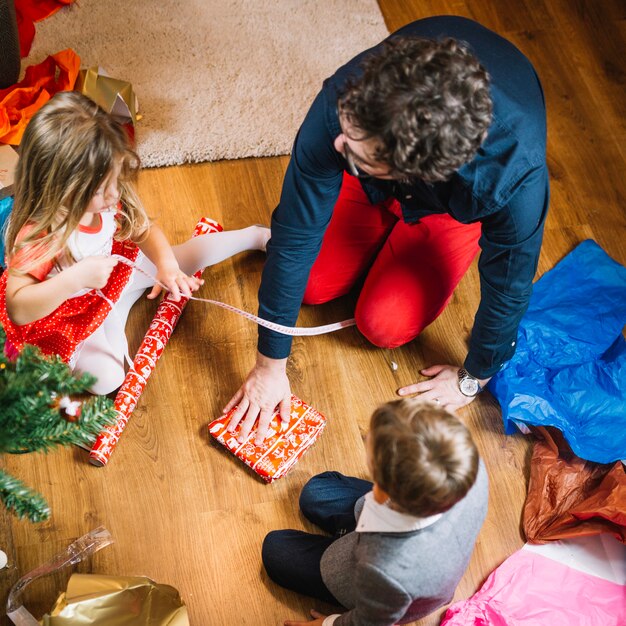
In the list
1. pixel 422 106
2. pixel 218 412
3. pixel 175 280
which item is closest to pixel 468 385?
pixel 218 412

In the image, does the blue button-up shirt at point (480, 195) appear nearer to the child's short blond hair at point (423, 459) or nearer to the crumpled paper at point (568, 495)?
the crumpled paper at point (568, 495)

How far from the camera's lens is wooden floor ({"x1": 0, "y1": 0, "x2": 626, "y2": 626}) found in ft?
4.92

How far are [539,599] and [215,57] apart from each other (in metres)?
1.71

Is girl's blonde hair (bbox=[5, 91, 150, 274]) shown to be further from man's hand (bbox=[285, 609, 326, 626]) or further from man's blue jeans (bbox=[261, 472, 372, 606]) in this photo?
man's hand (bbox=[285, 609, 326, 626])

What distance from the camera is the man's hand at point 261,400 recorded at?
1.59 meters

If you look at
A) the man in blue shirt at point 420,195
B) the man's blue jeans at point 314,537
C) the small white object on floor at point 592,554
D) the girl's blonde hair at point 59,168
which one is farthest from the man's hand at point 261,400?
the small white object on floor at point 592,554

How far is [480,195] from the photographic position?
1260 mm

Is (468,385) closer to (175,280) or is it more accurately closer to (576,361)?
(576,361)

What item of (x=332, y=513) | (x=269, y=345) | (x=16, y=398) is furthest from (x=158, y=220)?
(x=16, y=398)

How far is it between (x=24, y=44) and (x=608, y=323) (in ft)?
5.88

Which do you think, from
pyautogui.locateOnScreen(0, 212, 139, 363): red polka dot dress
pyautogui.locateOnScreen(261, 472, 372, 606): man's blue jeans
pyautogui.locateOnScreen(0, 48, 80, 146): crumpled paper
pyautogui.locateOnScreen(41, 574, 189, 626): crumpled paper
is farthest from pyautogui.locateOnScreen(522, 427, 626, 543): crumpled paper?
pyautogui.locateOnScreen(0, 48, 80, 146): crumpled paper

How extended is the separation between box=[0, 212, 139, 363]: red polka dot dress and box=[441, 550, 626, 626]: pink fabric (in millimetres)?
956

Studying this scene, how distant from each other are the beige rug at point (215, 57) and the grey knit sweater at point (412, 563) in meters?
1.23

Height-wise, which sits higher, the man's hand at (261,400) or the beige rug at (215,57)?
the beige rug at (215,57)
